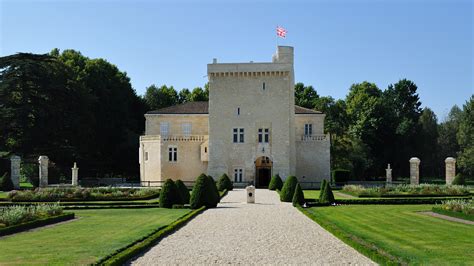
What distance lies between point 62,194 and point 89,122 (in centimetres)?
2487

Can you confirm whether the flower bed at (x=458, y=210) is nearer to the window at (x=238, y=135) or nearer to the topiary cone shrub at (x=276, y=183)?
the topiary cone shrub at (x=276, y=183)

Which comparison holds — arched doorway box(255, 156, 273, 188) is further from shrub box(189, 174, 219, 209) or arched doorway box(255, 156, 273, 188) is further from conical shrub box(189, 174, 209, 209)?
conical shrub box(189, 174, 209, 209)

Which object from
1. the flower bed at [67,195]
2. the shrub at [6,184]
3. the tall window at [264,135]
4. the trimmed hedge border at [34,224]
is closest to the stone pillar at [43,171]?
the shrub at [6,184]

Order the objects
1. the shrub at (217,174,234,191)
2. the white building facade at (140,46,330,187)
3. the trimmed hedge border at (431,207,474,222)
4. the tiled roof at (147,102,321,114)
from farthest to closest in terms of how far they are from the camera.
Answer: the tiled roof at (147,102,321,114) < the white building facade at (140,46,330,187) < the shrub at (217,174,234,191) < the trimmed hedge border at (431,207,474,222)

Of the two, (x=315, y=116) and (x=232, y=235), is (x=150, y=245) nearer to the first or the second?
(x=232, y=235)

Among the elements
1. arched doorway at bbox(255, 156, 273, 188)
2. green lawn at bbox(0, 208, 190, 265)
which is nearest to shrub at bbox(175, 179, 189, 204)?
green lawn at bbox(0, 208, 190, 265)

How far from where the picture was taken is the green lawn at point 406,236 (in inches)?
499

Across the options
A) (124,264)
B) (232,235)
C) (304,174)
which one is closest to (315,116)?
(304,174)

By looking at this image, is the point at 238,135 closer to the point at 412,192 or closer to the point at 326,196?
the point at 412,192

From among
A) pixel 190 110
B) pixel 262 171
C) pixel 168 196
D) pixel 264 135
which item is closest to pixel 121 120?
pixel 190 110

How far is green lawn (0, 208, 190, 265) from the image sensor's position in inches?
499

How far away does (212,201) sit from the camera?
2795cm

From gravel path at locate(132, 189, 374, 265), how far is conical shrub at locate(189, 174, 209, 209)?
500 centimetres

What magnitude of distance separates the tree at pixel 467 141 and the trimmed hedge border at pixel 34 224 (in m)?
54.5
